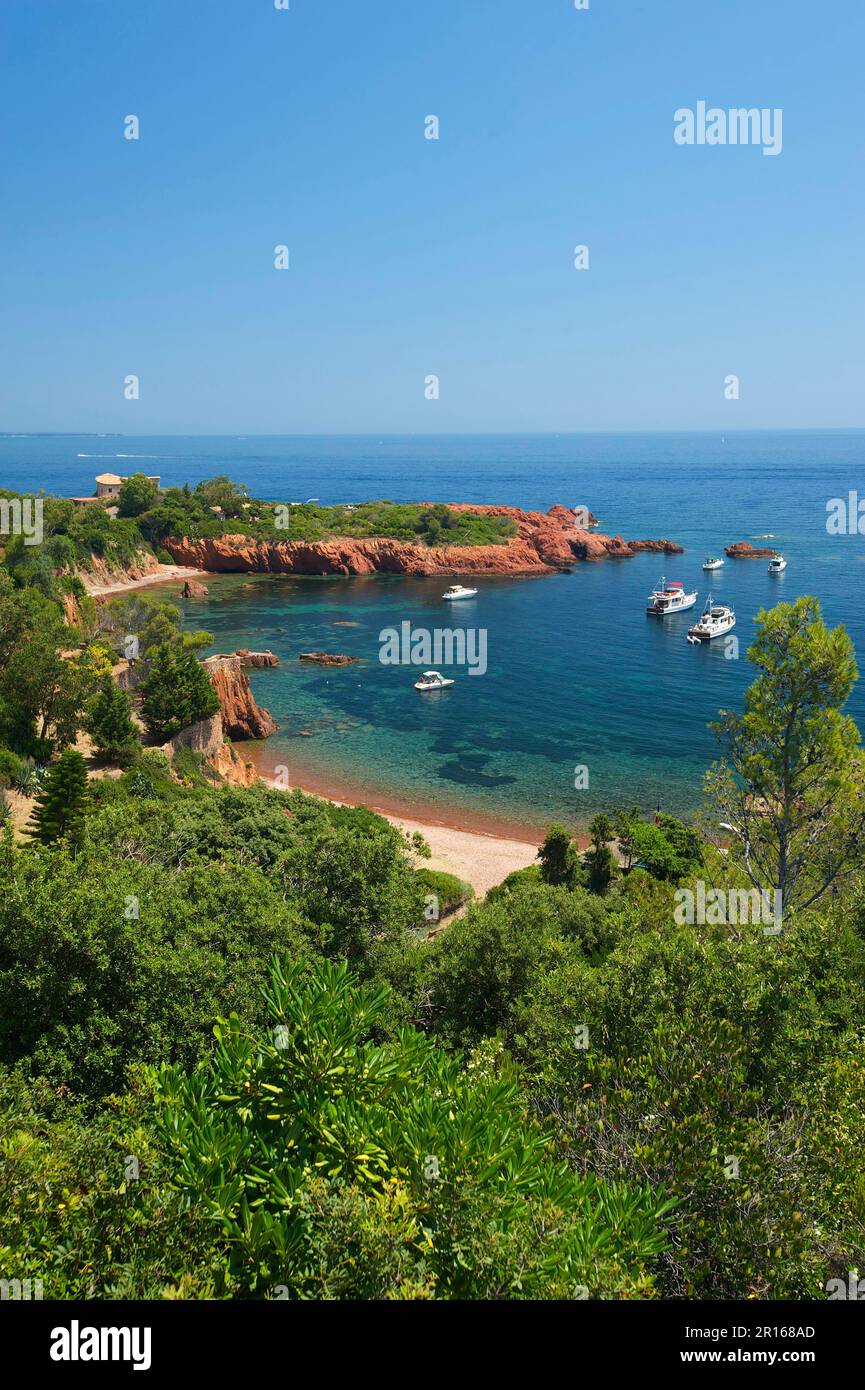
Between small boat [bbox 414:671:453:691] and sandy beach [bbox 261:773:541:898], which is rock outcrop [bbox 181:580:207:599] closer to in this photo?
small boat [bbox 414:671:453:691]

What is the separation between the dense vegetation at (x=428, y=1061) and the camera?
23.3 feet

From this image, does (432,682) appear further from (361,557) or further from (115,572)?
(361,557)

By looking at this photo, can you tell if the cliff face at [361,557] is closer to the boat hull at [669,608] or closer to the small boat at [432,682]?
the boat hull at [669,608]

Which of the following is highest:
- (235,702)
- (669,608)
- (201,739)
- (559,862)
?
(669,608)

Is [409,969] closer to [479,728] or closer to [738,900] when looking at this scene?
[738,900]

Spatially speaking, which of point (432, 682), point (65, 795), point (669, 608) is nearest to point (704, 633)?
point (669, 608)

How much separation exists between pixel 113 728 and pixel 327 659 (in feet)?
112

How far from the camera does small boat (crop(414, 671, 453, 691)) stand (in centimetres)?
6131

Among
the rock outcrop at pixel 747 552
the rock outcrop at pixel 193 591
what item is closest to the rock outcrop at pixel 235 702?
the rock outcrop at pixel 193 591

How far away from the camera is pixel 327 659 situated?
67625 millimetres

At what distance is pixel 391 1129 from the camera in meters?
7.94

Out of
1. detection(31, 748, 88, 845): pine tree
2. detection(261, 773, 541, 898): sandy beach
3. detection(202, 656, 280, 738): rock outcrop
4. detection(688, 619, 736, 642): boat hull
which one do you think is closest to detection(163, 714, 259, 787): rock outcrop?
detection(261, 773, 541, 898): sandy beach

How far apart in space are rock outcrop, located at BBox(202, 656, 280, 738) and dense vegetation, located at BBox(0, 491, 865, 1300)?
2243 cm

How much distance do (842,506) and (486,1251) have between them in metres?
177
